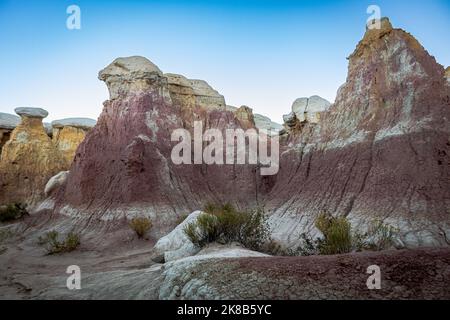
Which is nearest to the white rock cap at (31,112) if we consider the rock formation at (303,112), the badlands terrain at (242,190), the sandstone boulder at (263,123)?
the badlands terrain at (242,190)

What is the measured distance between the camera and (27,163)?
106 feet

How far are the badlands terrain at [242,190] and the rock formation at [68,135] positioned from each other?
14.7ft

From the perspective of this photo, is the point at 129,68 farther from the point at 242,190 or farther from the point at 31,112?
the point at 31,112

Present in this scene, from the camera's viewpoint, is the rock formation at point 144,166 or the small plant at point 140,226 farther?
the rock formation at point 144,166

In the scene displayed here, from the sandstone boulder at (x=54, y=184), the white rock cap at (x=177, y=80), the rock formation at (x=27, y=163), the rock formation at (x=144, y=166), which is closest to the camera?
the rock formation at (x=144, y=166)

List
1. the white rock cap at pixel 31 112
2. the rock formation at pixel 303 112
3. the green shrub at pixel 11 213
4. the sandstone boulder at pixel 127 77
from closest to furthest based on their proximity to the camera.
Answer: the green shrub at pixel 11 213 → the sandstone boulder at pixel 127 77 → the rock formation at pixel 303 112 → the white rock cap at pixel 31 112

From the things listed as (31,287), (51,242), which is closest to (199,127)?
(51,242)

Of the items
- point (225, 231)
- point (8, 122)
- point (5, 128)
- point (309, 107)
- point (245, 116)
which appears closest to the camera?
point (225, 231)

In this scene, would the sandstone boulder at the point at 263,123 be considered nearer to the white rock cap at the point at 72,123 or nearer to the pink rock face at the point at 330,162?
the pink rock face at the point at 330,162

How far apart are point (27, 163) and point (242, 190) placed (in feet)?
74.5

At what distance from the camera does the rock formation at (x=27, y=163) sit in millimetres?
31172

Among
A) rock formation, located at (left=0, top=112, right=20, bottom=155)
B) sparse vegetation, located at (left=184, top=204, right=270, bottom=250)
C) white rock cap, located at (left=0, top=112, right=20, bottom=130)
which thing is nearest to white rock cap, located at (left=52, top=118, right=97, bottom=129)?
white rock cap, located at (left=0, top=112, right=20, bottom=130)

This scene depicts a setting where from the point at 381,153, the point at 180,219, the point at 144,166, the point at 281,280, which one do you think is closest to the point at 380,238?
the point at 381,153
